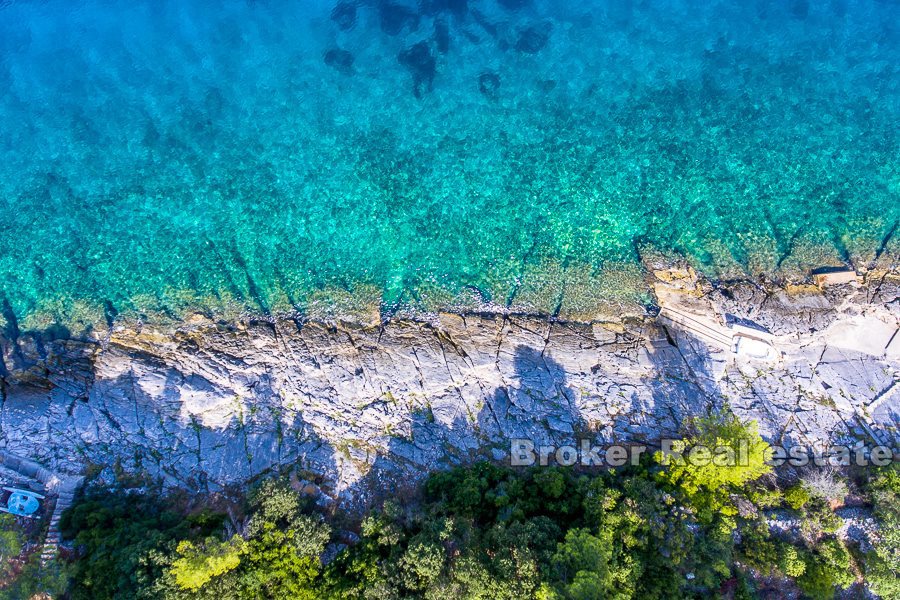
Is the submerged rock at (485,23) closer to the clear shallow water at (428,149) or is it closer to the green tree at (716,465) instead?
the clear shallow water at (428,149)

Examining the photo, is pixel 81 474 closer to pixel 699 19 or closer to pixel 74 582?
pixel 74 582

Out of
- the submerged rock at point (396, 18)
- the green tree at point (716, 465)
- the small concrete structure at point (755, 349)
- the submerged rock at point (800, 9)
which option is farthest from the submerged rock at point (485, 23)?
the green tree at point (716, 465)

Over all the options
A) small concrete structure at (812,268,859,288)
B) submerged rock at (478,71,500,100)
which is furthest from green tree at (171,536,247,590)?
small concrete structure at (812,268,859,288)

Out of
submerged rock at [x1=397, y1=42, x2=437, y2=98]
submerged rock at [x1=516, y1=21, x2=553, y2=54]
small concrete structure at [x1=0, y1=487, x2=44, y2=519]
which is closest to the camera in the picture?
small concrete structure at [x1=0, y1=487, x2=44, y2=519]

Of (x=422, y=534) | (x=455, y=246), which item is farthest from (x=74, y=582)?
(x=455, y=246)

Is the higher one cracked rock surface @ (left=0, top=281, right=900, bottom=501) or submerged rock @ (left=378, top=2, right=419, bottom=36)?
submerged rock @ (left=378, top=2, right=419, bottom=36)

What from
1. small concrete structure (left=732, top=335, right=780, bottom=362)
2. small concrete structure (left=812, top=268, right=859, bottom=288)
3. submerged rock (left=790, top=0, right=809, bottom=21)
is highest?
submerged rock (left=790, top=0, right=809, bottom=21)

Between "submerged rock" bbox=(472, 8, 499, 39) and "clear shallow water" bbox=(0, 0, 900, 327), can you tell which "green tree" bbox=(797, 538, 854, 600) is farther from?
"submerged rock" bbox=(472, 8, 499, 39)
